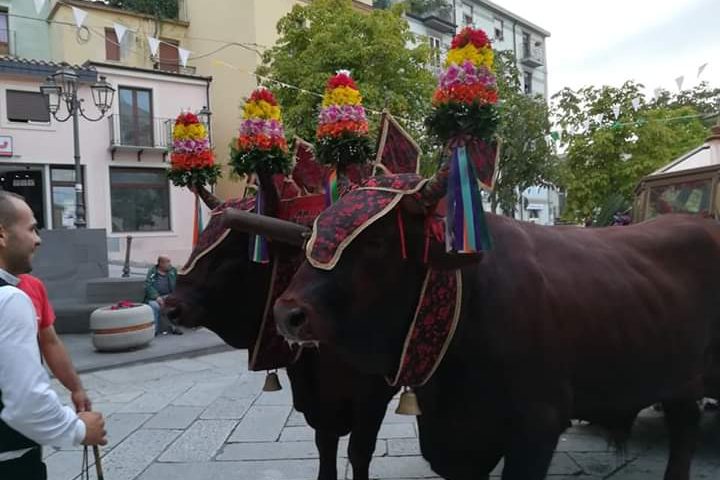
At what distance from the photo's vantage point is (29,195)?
1975cm

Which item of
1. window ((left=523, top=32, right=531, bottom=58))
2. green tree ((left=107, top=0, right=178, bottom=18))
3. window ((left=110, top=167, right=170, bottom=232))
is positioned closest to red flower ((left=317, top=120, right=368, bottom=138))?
window ((left=110, top=167, right=170, bottom=232))

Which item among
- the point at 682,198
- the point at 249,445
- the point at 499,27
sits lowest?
the point at 249,445

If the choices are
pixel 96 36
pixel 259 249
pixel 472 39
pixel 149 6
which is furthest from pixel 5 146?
pixel 472 39

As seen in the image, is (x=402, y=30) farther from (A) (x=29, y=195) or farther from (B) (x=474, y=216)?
(B) (x=474, y=216)

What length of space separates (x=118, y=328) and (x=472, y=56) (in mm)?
7405

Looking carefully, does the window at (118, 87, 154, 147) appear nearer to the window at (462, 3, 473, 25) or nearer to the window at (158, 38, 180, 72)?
the window at (158, 38, 180, 72)

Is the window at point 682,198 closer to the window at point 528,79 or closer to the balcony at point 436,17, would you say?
the balcony at point 436,17

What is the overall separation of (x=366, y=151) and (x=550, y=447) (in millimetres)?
1695

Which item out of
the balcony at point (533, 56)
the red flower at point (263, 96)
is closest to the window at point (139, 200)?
the red flower at point (263, 96)

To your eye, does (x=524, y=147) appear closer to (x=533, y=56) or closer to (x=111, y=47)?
(x=111, y=47)

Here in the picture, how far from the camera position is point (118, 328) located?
8391mm

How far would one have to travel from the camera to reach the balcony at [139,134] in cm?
2081

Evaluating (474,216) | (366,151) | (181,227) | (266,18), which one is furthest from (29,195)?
(474,216)

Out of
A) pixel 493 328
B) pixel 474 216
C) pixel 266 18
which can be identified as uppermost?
pixel 266 18
